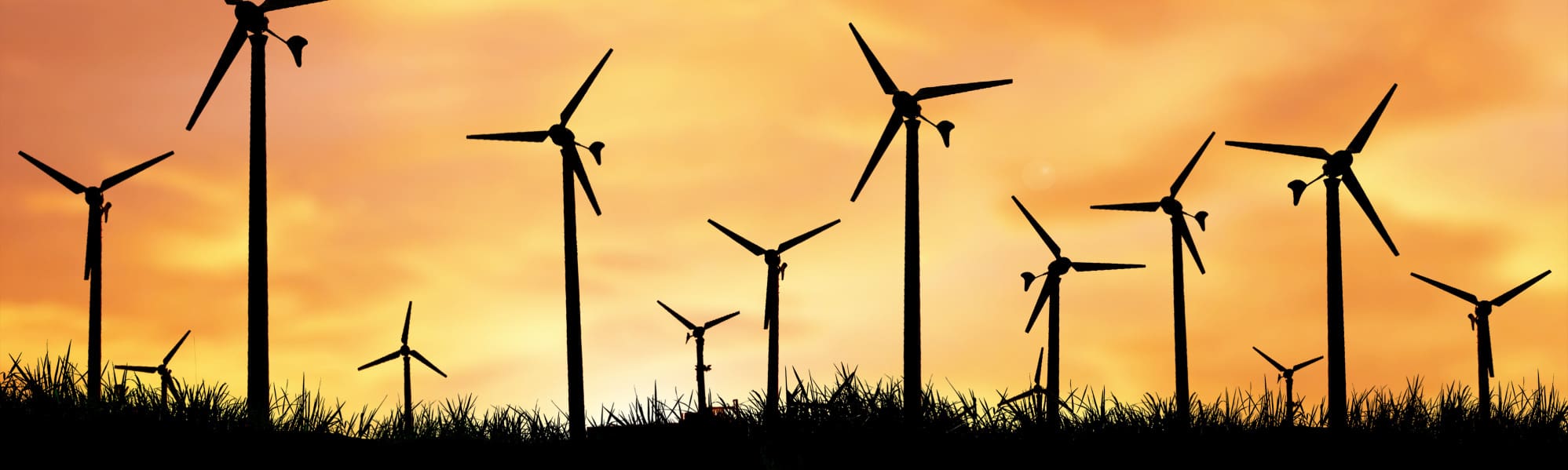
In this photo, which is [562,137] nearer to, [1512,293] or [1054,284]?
[1054,284]

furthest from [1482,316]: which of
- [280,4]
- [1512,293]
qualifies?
[280,4]

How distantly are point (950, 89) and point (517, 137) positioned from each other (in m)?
15.8

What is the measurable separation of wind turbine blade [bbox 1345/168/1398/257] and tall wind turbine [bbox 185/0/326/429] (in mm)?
34996

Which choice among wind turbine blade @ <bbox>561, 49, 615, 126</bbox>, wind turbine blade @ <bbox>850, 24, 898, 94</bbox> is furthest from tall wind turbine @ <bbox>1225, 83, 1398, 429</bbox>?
wind turbine blade @ <bbox>561, 49, 615, 126</bbox>

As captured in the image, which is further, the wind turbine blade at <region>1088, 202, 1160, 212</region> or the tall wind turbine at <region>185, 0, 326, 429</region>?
the wind turbine blade at <region>1088, 202, 1160, 212</region>

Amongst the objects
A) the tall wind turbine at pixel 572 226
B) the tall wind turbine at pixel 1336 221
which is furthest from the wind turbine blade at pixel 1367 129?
the tall wind turbine at pixel 572 226

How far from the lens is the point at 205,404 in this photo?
32.0 m

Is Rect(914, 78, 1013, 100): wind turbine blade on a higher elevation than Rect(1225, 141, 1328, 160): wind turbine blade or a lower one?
higher

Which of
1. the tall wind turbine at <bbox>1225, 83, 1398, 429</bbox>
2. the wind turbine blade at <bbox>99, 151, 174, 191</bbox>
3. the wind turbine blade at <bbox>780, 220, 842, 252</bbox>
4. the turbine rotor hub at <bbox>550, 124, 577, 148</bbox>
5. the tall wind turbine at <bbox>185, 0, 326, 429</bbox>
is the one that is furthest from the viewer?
the wind turbine blade at <bbox>780, 220, 842, 252</bbox>

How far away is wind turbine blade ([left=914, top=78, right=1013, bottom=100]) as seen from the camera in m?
52.0

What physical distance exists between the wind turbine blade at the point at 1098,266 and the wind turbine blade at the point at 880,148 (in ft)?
60.9

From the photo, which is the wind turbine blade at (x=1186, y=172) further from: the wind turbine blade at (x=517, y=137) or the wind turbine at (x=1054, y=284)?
the wind turbine blade at (x=517, y=137)

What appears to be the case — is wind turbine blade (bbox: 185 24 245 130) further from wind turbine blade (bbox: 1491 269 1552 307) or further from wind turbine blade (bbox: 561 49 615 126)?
wind turbine blade (bbox: 1491 269 1552 307)

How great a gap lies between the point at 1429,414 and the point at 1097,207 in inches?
1231
